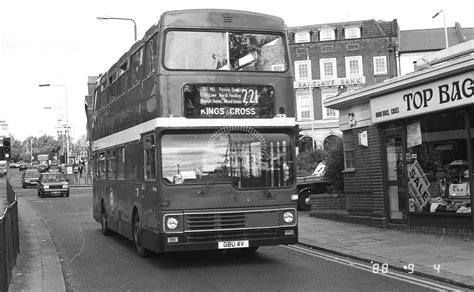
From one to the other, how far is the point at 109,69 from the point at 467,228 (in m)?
9.16

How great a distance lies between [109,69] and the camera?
13.5 metres

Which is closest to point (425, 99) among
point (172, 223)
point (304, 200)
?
point (172, 223)

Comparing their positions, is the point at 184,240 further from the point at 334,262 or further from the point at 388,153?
the point at 388,153

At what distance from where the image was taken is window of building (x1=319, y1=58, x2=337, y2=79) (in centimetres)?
5350

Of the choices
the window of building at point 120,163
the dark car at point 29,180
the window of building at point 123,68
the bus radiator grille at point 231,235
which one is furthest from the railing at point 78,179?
the bus radiator grille at point 231,235

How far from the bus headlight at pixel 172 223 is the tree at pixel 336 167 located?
9.09 meters

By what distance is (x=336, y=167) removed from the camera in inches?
663

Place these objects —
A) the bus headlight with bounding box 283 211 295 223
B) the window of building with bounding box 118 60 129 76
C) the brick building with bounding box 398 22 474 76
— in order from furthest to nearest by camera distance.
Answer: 1. the brick building with bounding box 398 22 474 76
2. the window of building with bounding box 118 60 129 76
3. the bus headlight with bounding box 283 211 295 223

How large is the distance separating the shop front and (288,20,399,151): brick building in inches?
1515

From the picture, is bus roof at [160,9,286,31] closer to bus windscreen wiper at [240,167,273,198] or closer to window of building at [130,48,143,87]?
window of building at [130,48,143,87]

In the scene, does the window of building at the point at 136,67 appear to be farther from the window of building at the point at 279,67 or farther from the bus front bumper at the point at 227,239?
the bus front bumper at the point at 227,239

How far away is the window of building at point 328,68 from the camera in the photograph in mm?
53500

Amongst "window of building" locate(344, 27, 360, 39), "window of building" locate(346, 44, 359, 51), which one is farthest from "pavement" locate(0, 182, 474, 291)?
"window of building" locate(344, 27, 360, 39)

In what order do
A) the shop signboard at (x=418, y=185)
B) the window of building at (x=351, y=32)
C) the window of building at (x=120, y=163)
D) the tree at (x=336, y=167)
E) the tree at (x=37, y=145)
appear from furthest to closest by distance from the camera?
1. the tree at (x=37, y=145)
2. the window of building at (x=351, y=32)
3. the tree at (x=336, y=167)
4. the shop signboard at (x=418, y=185)
5. the window of building at (x=120, y=163)
